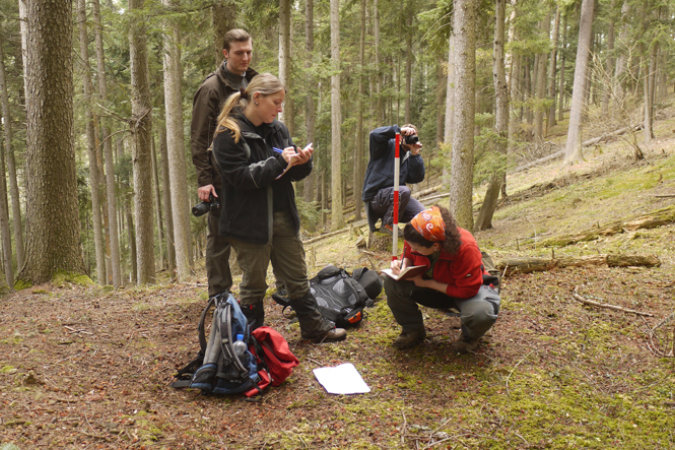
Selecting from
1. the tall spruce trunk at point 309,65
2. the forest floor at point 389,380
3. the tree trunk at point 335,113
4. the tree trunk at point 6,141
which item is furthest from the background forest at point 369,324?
the tree trunk at point 6,141

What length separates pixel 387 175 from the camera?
5.77 m

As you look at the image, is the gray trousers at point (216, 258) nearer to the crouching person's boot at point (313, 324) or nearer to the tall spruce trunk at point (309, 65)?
the crouching person's boot at point (313, 324)

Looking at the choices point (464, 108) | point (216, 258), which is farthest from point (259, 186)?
point (464, 108)

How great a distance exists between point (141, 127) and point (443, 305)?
6.80 metres

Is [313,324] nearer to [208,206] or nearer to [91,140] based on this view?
[208,206]

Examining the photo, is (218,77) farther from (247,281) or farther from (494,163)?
(494,163)

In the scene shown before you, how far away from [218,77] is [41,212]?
13.0 feet

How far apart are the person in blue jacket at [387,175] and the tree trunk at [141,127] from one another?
185 inches

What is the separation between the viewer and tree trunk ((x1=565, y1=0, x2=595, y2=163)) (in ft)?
48.2

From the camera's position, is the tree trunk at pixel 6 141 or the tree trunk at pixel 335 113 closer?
the tree trunk at pixel 6 141

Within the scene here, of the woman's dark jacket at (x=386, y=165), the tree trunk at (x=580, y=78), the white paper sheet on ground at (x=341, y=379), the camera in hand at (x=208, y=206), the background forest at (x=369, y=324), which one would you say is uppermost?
the tree trunk at (x=580, y=78)

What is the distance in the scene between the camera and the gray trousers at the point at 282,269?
362cm

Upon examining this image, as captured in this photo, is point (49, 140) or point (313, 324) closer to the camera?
point (313, 324)

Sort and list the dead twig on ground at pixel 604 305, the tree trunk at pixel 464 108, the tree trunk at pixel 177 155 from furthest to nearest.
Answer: the tree trunk at pixel 177 155 → the tree trunk at pixel 464 108 → the dead twig on ground at pixel 604 305
